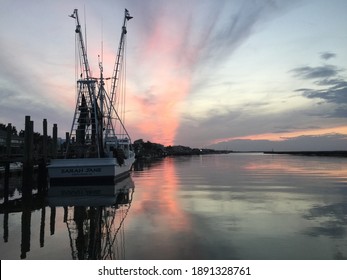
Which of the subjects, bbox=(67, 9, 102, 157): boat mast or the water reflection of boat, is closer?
the water reflection of boat

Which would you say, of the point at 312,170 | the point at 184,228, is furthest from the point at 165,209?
the point at 312,170

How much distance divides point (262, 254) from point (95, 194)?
64.2 feet

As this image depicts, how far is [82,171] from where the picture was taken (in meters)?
33.8

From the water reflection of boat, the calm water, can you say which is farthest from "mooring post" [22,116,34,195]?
the calm water

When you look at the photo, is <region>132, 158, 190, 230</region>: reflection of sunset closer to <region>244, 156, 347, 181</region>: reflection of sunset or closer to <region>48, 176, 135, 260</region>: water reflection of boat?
<region>48, 176, 135, 260</region>: water reflection of boat

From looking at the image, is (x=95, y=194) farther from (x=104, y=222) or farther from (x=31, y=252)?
(x=31, y=252)

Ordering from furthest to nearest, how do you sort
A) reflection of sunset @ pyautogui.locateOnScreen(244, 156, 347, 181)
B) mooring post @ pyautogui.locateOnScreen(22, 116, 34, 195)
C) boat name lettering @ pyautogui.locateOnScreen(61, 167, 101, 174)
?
1. reflection of sunset @ pyautogui.locateOnScreen(244, 156, 347, 181)
2. boat name lettering @ pyautogui.locateOnScreen(61, 167, 101, 174)
3. mooring post @ pyautogui.locateOnScreen(22, 116, 34, 195)

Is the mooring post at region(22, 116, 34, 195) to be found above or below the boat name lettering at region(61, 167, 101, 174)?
above

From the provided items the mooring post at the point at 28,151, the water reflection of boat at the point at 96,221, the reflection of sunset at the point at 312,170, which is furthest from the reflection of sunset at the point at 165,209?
the reflection of sunset at the point at 312,170

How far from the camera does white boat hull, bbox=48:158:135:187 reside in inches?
1334

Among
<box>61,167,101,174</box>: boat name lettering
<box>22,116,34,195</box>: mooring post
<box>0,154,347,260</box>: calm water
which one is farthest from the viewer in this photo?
<box>61,167,101,174</box>: boat name lettering

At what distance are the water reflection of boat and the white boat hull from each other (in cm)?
356

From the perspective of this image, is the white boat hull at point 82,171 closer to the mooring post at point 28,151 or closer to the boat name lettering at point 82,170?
the boat name lettering at point 82,170

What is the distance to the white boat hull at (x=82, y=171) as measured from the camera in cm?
3388
